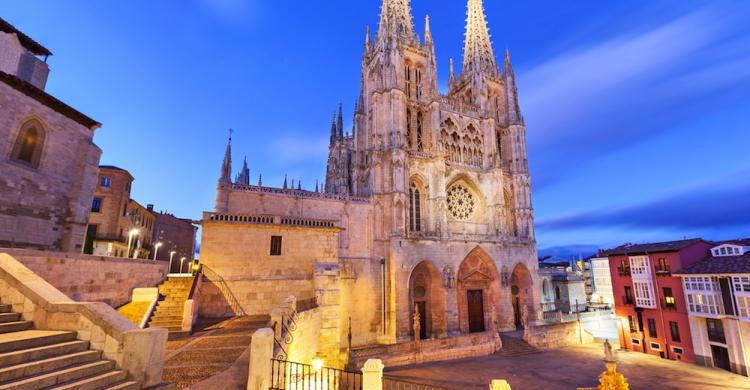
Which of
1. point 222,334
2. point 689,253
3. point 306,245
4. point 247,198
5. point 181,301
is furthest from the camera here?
point 689,253

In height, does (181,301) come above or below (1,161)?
below

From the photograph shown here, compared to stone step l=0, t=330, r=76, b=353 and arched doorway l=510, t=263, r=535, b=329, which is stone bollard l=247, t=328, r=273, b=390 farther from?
arched doorway l=510, t=263, r=535, b=329

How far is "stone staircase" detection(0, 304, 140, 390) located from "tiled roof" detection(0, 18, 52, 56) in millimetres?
17508

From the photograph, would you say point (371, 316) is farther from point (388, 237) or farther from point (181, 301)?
point (181, 301)

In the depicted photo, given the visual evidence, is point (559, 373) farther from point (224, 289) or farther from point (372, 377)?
→ point (224, 289)

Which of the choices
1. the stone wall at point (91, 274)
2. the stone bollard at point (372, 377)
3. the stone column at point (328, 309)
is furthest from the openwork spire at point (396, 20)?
the stone bollard at point (372, 377)

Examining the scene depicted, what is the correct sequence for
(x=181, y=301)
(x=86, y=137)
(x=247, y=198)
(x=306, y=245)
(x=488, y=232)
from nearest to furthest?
(x=181, y=301), (x=86, y=137), (x=306, y=245), (x=247, y=198), (x=488, y=232)

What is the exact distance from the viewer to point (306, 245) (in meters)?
18.7

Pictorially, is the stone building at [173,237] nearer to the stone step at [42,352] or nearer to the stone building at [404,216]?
the stone building at [404,216]

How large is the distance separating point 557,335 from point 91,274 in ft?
111

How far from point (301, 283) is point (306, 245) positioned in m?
2.20

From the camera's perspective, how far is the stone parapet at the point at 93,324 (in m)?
5.44

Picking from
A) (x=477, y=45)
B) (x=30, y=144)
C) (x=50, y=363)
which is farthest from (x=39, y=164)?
(x=477, y=45)

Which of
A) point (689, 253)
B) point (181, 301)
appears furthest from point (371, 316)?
point (689, 253)
